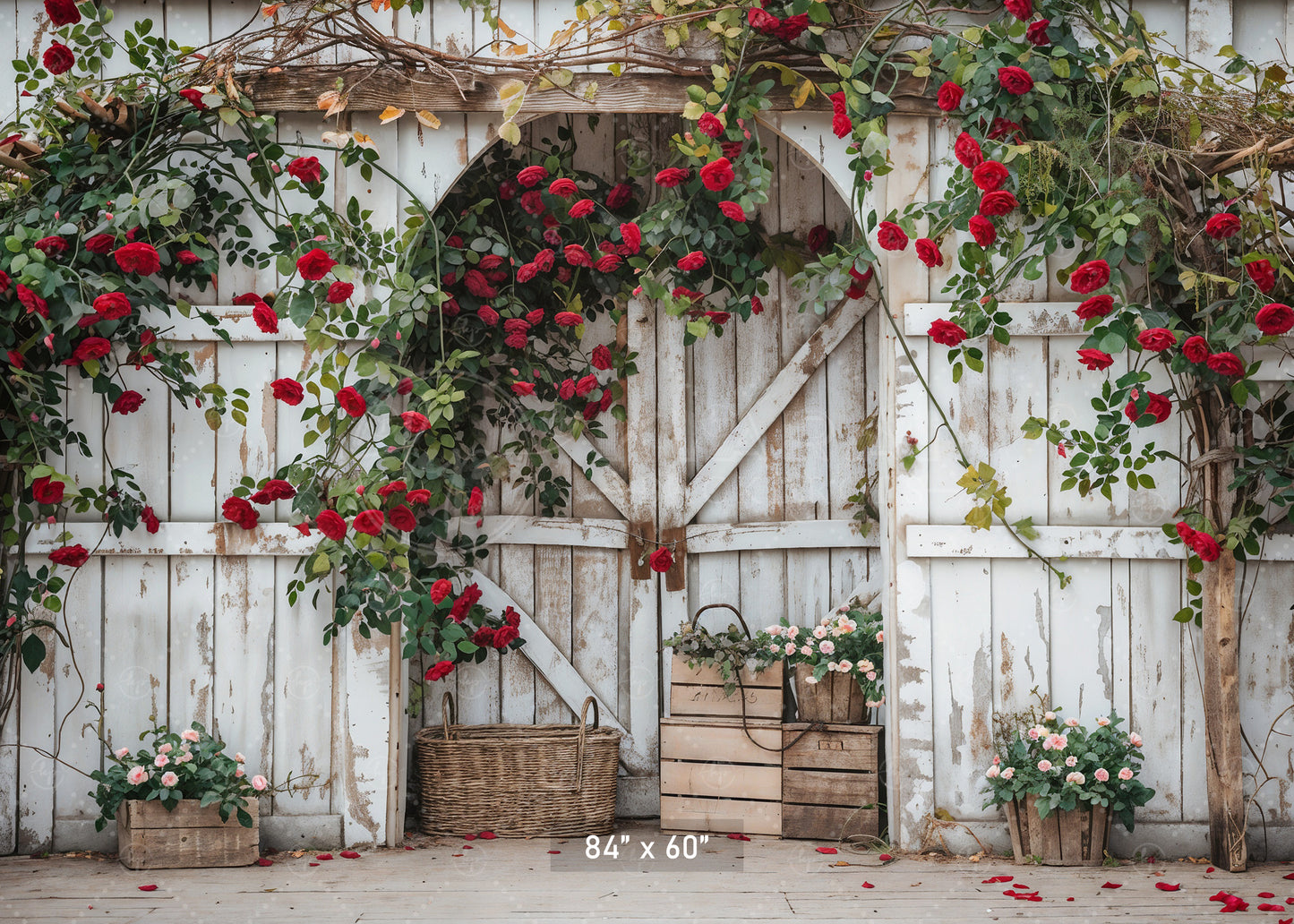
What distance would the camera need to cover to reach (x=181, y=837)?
282 cm

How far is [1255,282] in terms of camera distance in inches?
104

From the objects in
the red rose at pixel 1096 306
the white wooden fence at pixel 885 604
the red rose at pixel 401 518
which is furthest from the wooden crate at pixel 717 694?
the red rose at pixel 1096 306

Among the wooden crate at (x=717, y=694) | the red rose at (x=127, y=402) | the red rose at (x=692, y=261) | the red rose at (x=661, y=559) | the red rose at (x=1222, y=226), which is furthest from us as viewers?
the red rose at (x=661, y=559)

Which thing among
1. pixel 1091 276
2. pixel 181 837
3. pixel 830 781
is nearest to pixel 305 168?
pixel 181 837

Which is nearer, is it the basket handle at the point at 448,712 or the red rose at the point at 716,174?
the red rose at the point at 716,174

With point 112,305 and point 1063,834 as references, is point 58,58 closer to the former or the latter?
point 112,305

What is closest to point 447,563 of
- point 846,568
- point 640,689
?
point 640,689

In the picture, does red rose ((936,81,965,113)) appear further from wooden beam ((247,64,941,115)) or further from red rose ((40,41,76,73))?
red rose ((40,41,76,73))

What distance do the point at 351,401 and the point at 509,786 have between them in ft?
4.58

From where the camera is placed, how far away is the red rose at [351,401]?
271cm

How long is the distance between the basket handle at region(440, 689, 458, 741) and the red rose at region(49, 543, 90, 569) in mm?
1192

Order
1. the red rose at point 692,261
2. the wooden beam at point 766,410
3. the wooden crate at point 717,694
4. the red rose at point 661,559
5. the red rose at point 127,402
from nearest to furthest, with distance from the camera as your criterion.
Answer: the red rose at point 127,402, the red rose at point 692,261, the wooden crate at point 717,694, the red rose at point 661,559, the wooden beam at point 766,410

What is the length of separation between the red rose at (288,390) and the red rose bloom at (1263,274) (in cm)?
260

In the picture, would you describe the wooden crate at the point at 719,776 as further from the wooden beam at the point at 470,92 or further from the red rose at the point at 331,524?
the wooden beam at the point at 470,92
